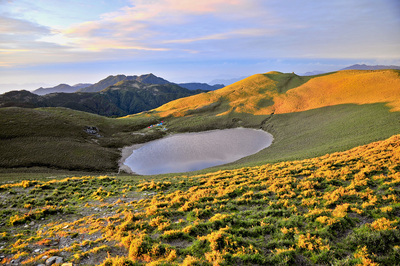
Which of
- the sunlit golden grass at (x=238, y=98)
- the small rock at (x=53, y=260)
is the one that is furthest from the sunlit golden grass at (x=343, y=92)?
the small rock at (x=53, y=260)

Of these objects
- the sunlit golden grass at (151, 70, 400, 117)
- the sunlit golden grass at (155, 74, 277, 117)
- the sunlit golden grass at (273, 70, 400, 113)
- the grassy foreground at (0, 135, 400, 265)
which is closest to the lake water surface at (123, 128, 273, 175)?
the grassy foreground at (0, 135, 400, 265)

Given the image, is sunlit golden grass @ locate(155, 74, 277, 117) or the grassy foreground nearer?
the grassy foreground

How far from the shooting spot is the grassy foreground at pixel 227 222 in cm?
856

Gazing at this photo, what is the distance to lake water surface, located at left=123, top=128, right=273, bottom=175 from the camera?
4584 centimetres

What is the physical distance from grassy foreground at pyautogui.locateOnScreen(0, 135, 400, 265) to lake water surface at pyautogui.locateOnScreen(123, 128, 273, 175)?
24.7 m

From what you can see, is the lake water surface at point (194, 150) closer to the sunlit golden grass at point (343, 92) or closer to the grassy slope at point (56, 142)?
the grassy slope at point (56, 142)

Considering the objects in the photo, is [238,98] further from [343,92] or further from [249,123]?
[343,92]

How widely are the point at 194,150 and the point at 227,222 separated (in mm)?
44034

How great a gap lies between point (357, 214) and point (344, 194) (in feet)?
9.45

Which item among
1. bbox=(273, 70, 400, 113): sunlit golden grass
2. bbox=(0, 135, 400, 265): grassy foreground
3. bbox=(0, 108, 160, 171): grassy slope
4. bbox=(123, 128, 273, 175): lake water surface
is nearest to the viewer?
bbox=(0, 135, 400, 265): grassy foreground

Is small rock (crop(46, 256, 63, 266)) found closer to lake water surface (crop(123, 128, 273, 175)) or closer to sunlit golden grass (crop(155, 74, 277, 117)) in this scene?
lake water surface (crop(123, 128, 273, 175))

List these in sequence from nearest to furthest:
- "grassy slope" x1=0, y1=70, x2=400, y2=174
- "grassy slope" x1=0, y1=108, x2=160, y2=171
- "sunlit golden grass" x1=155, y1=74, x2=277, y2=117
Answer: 1. "grassy slope" x1=0, y1=70, x2=400, y2=174
2. "grassy slope" x1=0, y1=108, x2=160, y2=171
3. "sunlit golden grass" x1=155, y1=74, x2=277, y2=117

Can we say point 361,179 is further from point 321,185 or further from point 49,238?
point 49,238

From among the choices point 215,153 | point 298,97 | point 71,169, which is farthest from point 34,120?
point 298,97
